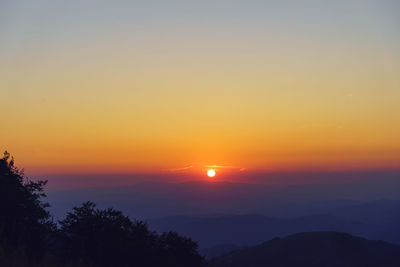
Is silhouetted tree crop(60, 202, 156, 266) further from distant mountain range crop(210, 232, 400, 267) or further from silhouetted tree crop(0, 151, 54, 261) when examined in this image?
distant mountain range crop(210, 232, 400, 267)

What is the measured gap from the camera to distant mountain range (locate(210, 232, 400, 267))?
374 ft

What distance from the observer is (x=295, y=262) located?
11344 cm

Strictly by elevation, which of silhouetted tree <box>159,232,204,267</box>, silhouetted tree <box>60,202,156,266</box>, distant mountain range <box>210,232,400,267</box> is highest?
silhouetted tree <box>60,202,156,266</box>

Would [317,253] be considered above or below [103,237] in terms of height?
below

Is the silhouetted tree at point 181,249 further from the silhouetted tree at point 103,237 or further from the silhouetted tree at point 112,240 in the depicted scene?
the silhouetted tree at point 103,237

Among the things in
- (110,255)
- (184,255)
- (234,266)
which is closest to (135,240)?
(110,255)

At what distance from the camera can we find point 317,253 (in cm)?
11988

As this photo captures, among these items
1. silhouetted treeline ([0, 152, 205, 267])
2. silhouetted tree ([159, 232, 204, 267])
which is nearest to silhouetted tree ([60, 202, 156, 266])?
silhouetted treeline ([0, 152, 205, 267])

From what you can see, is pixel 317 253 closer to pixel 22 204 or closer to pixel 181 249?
pixel 181 249

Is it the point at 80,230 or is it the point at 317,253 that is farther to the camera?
the point at 317,253

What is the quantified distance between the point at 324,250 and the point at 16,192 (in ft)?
343

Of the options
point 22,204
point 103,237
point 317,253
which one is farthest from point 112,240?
point 317,253

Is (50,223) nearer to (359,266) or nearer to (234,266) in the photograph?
(234,266)

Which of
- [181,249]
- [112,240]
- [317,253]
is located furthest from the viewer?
[317,253]
